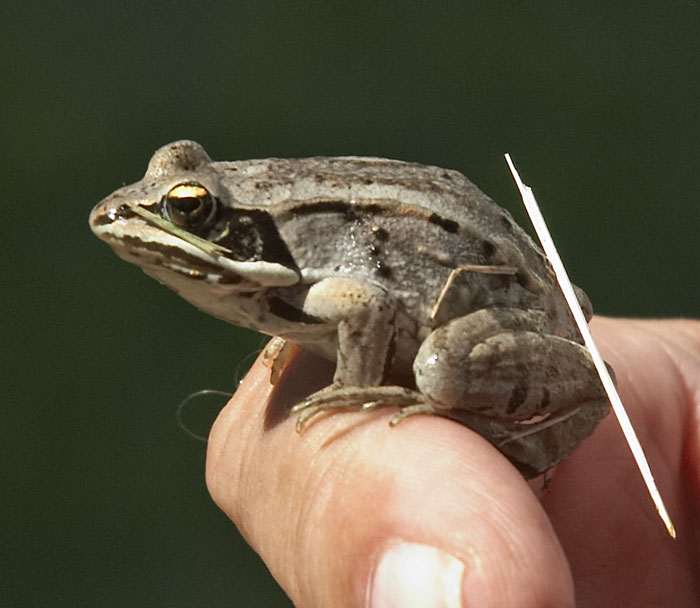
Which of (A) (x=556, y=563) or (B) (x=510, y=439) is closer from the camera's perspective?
(A) (x=556, y=563)

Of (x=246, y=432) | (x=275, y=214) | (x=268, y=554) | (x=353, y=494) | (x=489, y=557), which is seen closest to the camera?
(x=489, y=557)

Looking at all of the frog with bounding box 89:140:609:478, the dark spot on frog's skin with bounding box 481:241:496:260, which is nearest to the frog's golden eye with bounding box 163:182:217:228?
the frog with bounding box 89:140:609:478

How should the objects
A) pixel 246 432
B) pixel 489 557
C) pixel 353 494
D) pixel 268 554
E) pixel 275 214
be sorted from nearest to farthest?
1. pixel 489 557
2. pixel 353 494
3. pixel 275 214
4. pixel 268 554
5. pixel 246 432

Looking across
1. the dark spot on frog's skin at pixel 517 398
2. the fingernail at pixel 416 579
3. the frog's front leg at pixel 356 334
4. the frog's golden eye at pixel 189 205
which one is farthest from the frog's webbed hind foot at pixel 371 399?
the frog's golden eye at pixel 189 205

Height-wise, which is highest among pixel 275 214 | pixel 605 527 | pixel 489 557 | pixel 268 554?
pixel 275 214

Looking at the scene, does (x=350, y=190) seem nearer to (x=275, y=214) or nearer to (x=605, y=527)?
(x=275, y=214)

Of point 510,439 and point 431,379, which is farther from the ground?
point 431,379

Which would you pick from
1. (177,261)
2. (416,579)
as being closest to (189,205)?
(177,261)

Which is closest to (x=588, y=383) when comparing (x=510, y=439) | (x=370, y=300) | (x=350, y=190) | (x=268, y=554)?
(x=510, y=439)
